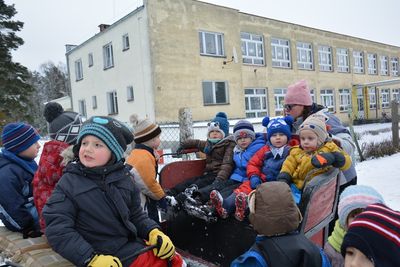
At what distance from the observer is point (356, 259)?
1.30 metres

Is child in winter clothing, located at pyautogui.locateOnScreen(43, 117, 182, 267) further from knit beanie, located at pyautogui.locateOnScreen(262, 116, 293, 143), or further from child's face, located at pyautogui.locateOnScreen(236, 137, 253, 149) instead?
child's face, located at pyautogui.locateOnScreen(236, 137, 253, 149)

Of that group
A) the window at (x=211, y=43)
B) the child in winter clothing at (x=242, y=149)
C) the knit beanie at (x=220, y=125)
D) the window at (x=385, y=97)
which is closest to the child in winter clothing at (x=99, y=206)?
the child in winter clothing at (x=242, y=149)

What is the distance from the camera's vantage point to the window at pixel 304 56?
→ 2380cm

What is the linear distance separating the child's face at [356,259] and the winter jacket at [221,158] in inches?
101

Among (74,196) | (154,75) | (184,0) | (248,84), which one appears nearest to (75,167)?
(74,196)

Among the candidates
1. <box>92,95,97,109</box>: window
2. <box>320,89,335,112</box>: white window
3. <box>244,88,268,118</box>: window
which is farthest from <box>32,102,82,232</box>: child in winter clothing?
<box>320,89,335,112</box>: white window

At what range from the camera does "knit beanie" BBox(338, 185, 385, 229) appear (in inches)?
70.3

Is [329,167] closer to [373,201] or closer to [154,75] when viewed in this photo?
[373,201]

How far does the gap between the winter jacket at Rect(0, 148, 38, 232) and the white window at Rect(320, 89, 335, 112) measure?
82.1 ft

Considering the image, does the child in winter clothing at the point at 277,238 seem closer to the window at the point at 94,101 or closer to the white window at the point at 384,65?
the window at the point at 94,101

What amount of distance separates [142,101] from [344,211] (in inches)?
605

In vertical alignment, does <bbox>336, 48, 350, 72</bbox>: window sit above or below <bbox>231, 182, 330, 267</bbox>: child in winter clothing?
above

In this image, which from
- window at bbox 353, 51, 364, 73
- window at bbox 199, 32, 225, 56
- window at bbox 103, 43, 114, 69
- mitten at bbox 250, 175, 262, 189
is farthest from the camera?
window at bbox 353, 51, 364, 73

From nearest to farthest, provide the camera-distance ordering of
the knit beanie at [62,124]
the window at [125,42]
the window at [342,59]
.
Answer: the knit beanie at [62,124] → the window at [125,42] → the window at [342,59]
